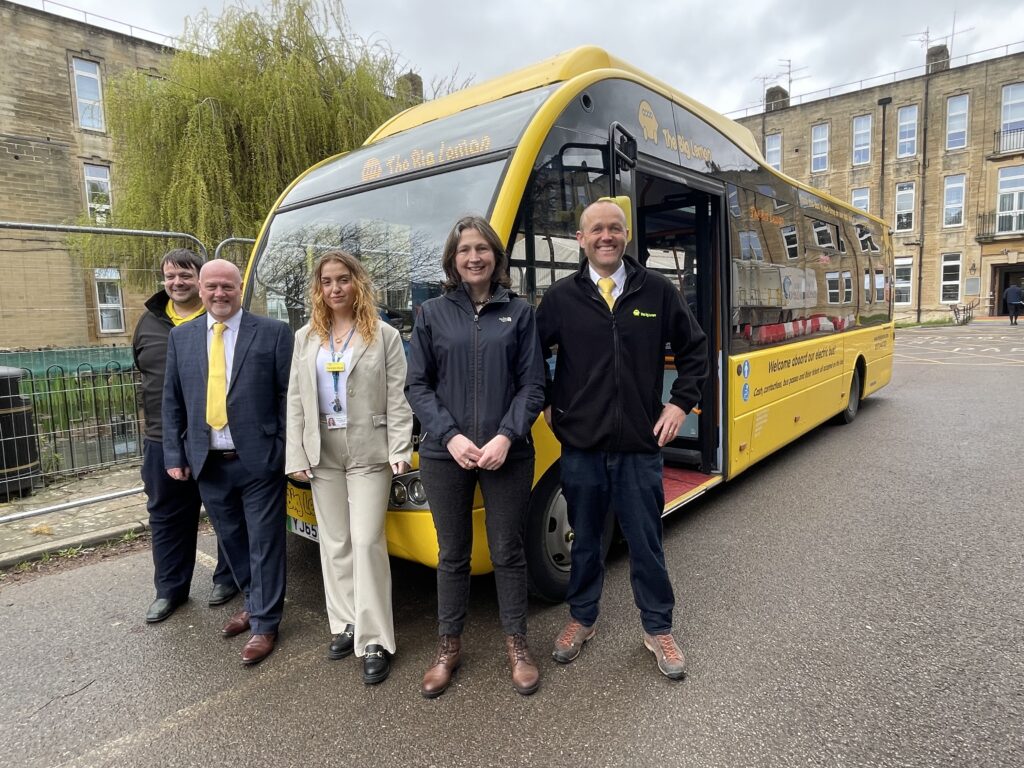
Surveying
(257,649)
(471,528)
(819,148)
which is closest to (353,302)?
(471,528)

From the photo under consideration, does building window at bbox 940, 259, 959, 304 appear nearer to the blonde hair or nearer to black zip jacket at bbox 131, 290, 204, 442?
the blonde hair

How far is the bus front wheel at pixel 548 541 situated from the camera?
321 centimetres

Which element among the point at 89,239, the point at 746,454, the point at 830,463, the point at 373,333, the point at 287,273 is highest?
the point at 89,239

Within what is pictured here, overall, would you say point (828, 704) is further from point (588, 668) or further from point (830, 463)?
point (830, 463)

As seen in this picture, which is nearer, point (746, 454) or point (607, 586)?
point (607, 586)

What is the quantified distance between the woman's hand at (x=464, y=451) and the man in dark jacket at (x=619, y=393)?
472 millimetres

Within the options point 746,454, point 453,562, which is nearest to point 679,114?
point 746,454

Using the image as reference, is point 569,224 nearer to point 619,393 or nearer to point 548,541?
point 619,393

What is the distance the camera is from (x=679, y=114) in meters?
4.28

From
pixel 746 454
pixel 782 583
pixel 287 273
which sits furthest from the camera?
pixel 746 454

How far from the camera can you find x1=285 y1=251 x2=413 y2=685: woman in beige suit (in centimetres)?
277

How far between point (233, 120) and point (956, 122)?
33991 mm

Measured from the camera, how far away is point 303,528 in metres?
3.44

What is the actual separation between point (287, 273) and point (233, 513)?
1.58 metres
